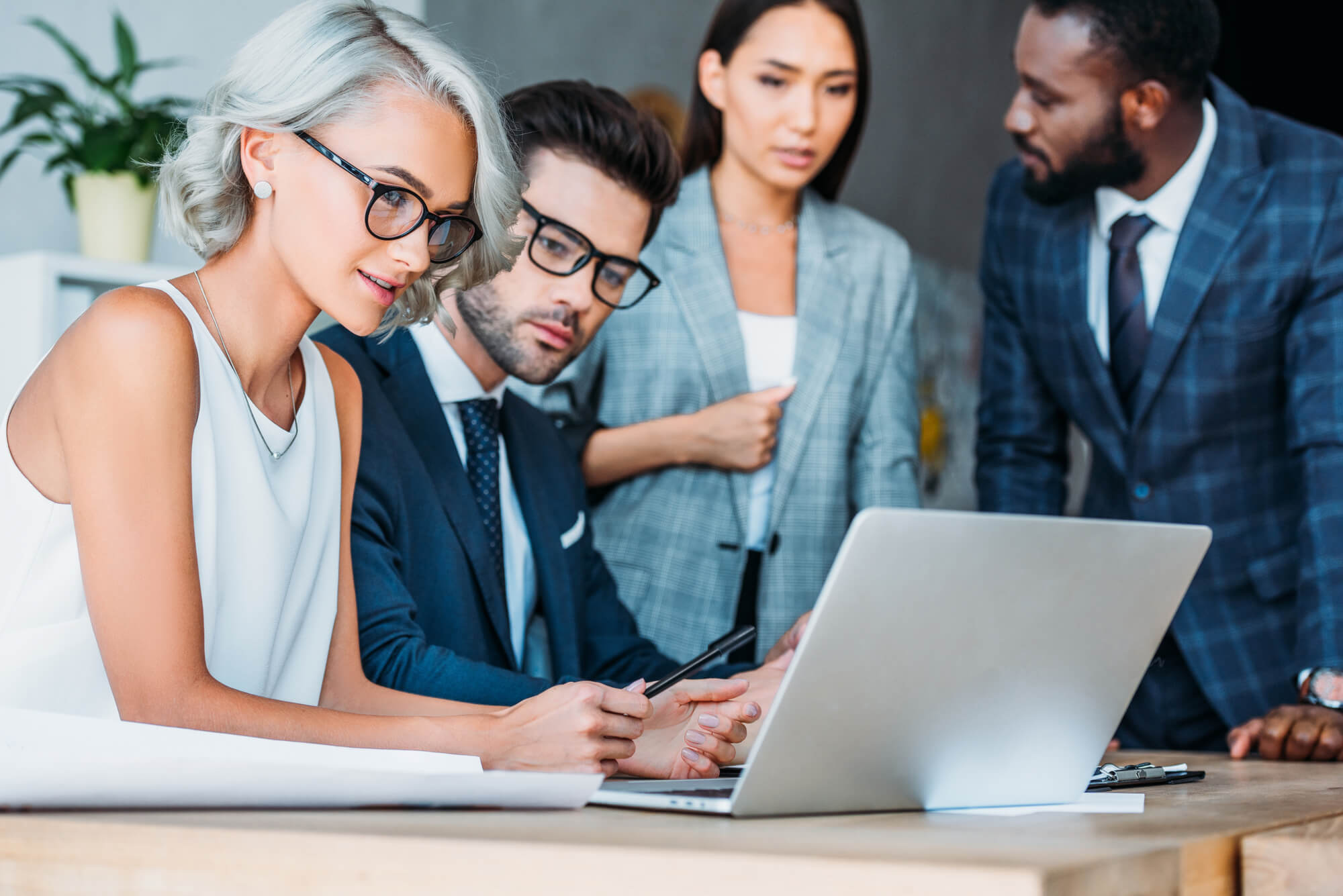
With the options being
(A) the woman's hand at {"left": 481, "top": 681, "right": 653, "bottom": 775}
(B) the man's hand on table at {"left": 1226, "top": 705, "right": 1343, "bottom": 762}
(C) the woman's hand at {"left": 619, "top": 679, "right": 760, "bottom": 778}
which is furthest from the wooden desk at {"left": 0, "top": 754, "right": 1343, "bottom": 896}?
(B) the man's hand on table at {"left": 1226, "top": 705, "right": 1343, "bottom": 762}

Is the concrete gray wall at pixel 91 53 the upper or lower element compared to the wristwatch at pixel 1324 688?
upper

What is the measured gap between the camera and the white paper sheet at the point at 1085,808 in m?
0.87

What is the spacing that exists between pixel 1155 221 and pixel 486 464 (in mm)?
1228

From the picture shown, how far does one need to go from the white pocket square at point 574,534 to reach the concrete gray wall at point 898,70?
1595mm

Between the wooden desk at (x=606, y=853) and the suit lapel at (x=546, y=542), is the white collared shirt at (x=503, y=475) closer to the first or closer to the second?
the suit lapel at (x=546, y=542)

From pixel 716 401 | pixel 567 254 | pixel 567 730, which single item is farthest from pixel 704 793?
pixel 716 401

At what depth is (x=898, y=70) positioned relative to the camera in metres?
4.48

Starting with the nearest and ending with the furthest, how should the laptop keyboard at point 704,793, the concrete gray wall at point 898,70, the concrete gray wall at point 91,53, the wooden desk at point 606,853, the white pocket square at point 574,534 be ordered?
1. the wooden desk at point 606,853
2. the laptop keyboard at point 704,793
3. the white pocket square at point 574,534
4. the concrete gray wall at point 91,53
5. the concrete gray wall at point 898,70

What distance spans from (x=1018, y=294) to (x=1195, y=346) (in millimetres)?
342

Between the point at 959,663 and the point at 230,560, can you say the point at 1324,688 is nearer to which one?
the point at 959,663

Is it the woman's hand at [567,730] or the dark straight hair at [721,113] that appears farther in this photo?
the dark straight hair at [721,113]

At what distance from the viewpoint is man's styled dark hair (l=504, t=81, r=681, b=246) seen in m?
1.81

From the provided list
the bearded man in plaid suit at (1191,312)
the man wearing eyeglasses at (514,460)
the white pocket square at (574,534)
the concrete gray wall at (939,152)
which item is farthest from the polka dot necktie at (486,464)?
the concrete gray wall at (939,152)

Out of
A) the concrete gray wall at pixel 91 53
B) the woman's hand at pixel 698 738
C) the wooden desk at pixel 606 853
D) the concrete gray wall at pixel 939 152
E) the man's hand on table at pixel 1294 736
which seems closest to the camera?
the wooden desk at pixel 606 853
